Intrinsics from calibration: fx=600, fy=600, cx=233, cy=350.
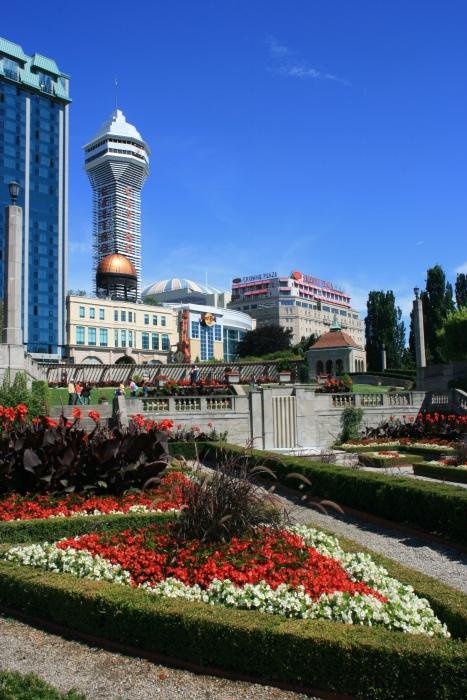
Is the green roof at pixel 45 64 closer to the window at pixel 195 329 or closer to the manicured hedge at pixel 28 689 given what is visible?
the window at pixel 195 329

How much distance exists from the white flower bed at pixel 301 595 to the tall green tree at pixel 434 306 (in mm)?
55627

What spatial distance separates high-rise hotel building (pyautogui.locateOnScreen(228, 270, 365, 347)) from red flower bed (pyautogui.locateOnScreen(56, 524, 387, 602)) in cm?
14732

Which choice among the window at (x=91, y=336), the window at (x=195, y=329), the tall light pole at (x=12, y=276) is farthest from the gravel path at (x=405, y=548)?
the window at (x=195, y=329)

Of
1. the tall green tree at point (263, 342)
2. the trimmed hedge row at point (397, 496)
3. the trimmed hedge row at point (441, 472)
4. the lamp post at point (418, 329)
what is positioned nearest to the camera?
the trimmed hedge row at point (397, 496)

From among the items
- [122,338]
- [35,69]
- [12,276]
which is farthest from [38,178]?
[12,276]

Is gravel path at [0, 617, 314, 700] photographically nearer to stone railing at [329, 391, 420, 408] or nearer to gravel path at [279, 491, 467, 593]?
gravel path at [279, 491, 467, 593]

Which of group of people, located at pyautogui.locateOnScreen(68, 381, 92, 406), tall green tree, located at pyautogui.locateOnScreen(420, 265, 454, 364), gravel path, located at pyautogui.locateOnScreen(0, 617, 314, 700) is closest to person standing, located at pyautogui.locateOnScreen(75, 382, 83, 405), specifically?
→ group of people, located at pyautogui.locateOnScreen(68, 381, 92, 406)

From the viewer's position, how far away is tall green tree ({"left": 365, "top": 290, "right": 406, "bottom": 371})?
7325 centimetres

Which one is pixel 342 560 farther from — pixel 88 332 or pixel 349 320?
pixel 349 320

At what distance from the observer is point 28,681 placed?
4.96 meters

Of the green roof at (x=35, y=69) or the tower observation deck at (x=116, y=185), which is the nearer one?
the green roof at (x=35, y=69)

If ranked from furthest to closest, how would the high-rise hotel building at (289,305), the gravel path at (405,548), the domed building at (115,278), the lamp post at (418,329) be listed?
1. the high-rise hotel building at (289,305)
2. the domed building at (115,278)
3. the lamp post at (418,329)
4. the gravel path at (405,548)

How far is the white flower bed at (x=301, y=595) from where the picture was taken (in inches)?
228

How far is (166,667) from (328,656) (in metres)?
1.58
